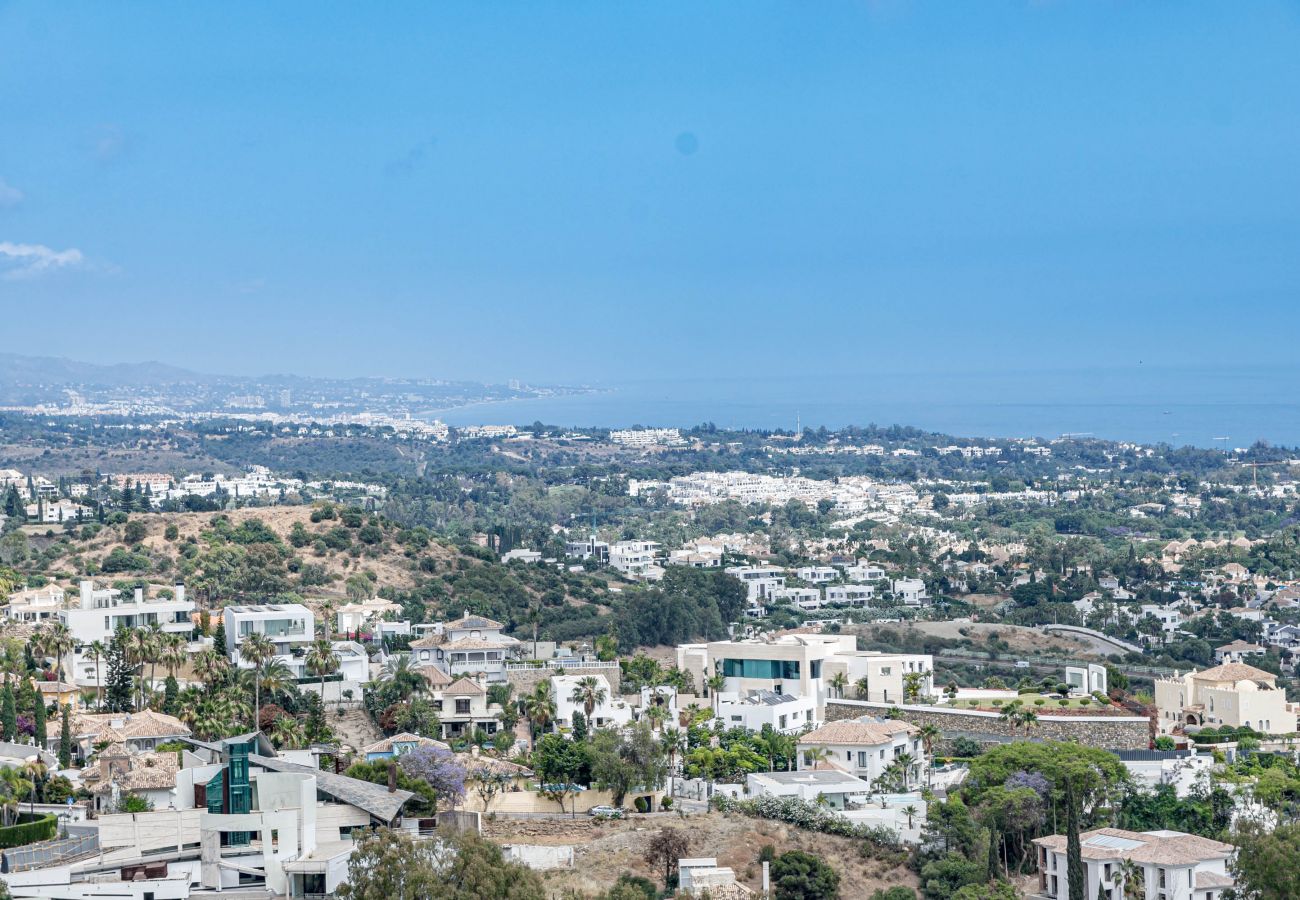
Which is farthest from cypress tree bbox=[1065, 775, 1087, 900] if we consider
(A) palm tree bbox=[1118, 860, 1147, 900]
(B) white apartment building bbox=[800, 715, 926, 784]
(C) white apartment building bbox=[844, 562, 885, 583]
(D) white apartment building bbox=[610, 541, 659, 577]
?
(D) white apartment building bbox=[610, 541, 659, 577]

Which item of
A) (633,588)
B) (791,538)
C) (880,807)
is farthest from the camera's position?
(791,538)

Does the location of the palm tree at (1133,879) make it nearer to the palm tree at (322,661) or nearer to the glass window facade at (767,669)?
the glass window facade at (767,669)

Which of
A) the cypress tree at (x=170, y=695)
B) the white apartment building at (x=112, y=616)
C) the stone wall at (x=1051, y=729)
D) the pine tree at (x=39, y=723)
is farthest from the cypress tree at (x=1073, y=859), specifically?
the white apartment building at (x=112, y=616)

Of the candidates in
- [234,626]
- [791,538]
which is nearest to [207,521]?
[234,626]

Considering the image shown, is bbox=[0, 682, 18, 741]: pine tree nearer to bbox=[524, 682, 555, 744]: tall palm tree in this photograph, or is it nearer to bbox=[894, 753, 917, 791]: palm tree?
bbox=[524, 682, 555, 744]: tall palm tree

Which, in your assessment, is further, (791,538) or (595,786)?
(791,538)

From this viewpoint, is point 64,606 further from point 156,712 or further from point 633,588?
point 633,588
